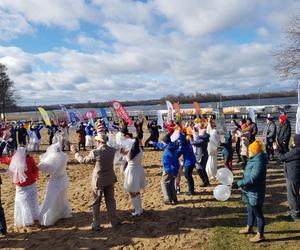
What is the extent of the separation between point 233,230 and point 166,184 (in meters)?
2.16

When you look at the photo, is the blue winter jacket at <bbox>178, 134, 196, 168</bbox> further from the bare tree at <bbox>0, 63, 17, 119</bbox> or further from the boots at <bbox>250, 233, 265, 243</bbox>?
the bare tree at <bbox>0, 63, 17, 119</bbox>

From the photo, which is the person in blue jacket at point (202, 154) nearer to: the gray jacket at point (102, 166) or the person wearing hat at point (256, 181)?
the gray jacket at point (102, 166)

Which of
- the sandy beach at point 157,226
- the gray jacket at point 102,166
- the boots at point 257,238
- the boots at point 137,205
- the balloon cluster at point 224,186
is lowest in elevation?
the sandy beach at point 157,226

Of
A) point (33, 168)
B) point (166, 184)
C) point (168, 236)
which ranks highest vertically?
point (33, 168)

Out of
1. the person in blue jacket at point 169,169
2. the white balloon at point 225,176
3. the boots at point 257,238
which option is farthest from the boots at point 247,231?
the person in blue jacket at point 169,169

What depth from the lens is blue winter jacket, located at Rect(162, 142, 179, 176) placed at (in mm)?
8477

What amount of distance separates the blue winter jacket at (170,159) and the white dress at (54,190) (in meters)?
2.31

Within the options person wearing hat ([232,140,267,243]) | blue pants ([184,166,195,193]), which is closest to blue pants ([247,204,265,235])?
person wearing hat ([232,140,267,243])

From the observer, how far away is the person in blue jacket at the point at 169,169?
8.48m

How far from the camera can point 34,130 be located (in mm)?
21281

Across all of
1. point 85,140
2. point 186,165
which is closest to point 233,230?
point 186,165

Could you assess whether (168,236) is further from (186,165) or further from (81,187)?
A: (81,187)

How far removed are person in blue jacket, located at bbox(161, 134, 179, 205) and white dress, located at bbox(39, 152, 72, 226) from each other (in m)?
2.32

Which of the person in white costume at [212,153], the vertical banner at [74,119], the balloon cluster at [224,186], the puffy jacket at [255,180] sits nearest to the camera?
Answer: the puffy jacket at [255,180]
